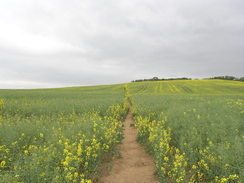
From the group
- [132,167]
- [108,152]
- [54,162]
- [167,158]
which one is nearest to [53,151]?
[54,162]

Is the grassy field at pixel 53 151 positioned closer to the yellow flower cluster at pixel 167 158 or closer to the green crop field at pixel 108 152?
the green crop field at pixel 108 152

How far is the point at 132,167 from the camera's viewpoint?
16.5ft

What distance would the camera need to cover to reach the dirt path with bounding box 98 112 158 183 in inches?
169

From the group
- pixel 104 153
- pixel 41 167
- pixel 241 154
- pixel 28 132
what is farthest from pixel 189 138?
pixel 28 132

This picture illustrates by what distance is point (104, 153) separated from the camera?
541cm

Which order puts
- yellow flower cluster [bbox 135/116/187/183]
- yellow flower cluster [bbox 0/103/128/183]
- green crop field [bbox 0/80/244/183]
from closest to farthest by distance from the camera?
yellow flower cluster [bbox 0/103/128/183]
green crop field [bbox 0/80/244/183]
yellow flower cluster [bbox 135/116/187/183]

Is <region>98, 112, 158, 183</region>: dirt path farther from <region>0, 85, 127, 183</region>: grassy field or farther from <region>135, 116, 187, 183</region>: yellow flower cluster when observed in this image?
<region>0, 85, 127, 183</region>: grassy field

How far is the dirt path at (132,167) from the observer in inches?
169

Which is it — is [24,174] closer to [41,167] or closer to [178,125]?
[41,167]

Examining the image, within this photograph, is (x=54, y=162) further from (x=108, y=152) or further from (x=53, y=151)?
(x=108, y=152)

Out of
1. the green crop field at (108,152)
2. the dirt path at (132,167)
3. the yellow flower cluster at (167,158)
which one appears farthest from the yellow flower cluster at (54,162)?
the yellow flower cluster at (167,158)

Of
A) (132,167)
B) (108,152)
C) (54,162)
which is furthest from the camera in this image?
(108,152)

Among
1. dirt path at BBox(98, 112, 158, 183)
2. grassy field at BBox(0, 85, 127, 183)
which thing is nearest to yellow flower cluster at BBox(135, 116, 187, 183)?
dirt path at BBox(98, 112, 158, 183)

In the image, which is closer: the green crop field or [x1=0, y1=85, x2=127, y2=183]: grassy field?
[x1=0, y1=85, x2=127, y2=183]: grassy field
